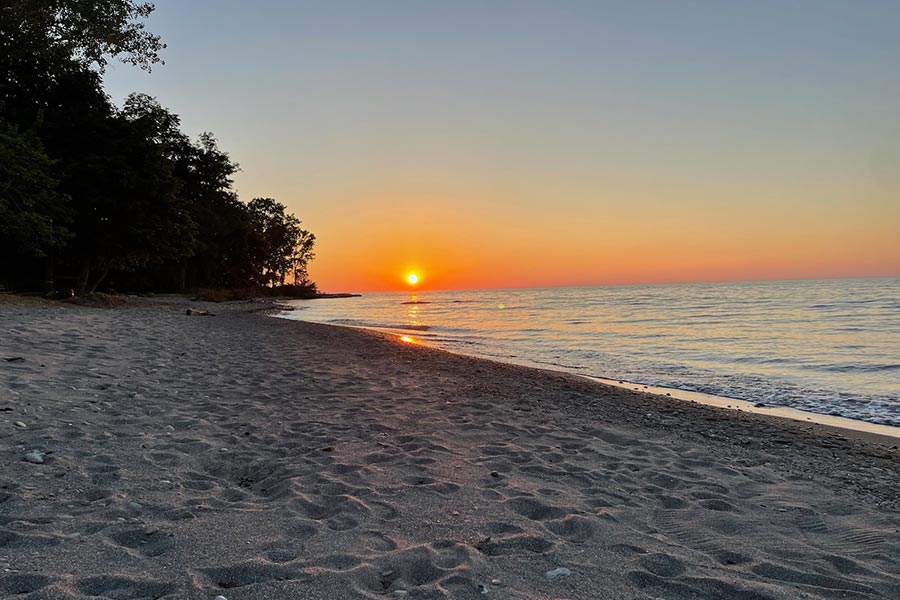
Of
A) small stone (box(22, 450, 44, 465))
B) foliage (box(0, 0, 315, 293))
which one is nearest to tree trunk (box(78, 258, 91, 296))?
foliage (box(0, 0, 315, 293))

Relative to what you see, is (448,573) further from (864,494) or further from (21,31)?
(21,31)

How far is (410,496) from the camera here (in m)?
3.98

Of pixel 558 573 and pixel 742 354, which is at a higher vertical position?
pixel 558 573

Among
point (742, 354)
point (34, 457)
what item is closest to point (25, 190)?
point (34, 457)

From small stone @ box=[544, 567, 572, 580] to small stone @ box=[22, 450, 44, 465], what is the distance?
12.9ft

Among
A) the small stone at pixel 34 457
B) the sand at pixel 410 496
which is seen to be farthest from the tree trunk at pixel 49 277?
the small stone at pixel 34 457

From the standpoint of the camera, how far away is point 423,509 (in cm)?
374

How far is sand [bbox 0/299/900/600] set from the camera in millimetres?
2770

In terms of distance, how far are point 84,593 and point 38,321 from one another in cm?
1216

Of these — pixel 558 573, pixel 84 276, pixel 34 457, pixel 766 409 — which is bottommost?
pixel 766 409

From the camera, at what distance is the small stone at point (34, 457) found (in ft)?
13.3

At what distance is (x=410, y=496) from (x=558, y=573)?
4.69ft

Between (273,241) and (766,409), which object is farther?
(273,241)

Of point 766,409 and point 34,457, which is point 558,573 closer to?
point 34,457
